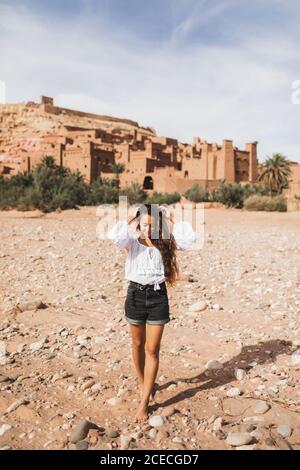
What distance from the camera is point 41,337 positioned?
503cm

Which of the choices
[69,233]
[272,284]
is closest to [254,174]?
[69,233]

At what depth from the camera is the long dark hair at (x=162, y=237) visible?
3.54m

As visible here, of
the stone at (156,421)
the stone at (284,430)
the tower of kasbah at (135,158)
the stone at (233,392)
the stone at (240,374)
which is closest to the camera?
the stone at (284,430)

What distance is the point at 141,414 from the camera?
330 cm

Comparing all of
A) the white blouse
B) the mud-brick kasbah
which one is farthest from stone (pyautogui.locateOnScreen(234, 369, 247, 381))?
the mud-brick kasbah

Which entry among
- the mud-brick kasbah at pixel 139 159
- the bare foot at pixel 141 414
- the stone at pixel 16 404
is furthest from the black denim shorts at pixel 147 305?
the mud-brick kasbah at pixel 139 159

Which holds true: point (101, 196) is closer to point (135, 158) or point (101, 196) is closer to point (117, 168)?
point (117, 168)

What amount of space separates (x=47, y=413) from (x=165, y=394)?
1.03 metres

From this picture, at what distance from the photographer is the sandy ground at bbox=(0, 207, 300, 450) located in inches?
123

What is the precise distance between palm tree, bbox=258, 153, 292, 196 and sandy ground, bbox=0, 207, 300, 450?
109ft

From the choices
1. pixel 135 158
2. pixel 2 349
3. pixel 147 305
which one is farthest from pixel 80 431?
pixel 135 158

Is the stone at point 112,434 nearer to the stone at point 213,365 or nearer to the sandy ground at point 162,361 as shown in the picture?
the sandy ground at point 162,361

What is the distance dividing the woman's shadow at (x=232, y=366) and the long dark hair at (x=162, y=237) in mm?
1034

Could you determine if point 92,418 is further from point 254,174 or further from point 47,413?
point 254,174
